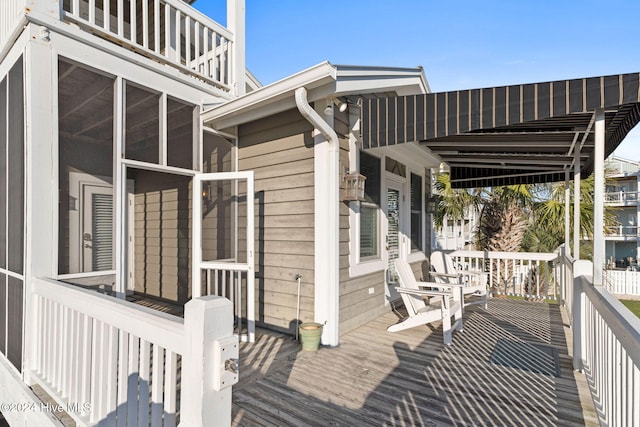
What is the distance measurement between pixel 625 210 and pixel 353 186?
24264 mm

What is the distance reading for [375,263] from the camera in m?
4.62

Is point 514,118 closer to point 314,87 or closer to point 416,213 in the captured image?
point 314,87

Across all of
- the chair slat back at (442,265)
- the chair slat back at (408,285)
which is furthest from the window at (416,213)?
the chair slat back at (408,285)

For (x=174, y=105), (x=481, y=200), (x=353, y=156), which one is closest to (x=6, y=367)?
(x=174, y=105)

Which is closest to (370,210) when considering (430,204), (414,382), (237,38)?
(414,382)

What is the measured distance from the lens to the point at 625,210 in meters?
20.7

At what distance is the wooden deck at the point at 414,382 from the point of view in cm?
231

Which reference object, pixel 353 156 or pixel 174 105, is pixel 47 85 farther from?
pixel 353 156

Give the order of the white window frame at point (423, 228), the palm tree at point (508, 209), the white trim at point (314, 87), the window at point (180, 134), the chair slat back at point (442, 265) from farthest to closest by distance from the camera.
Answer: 1. the palm tree at point (508, 209)
2. the white window frame at point (423, 228)
3. the chair slat back at point (442, 265)
4. the window at point (180, 134)
5. the white trim at point (314, 87)

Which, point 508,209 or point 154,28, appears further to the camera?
point 508,209

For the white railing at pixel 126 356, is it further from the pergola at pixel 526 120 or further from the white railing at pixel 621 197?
the white railing at pixel 621 197

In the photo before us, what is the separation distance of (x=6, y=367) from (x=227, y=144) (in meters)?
3.03

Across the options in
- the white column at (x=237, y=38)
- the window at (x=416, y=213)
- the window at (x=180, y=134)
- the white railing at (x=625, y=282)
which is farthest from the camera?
the white railing at (x=625, y=282)

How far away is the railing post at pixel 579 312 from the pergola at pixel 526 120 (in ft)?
2.35
